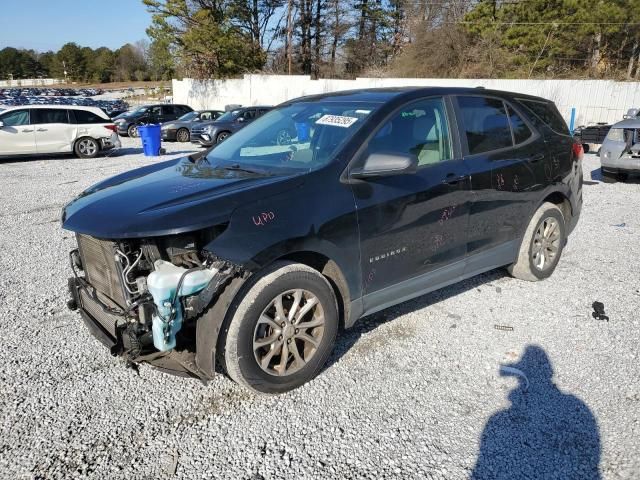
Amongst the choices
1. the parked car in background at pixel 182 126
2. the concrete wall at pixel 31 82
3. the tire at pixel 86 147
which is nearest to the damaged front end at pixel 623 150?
the tire at pixel 86 147

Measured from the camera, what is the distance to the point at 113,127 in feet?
50.0

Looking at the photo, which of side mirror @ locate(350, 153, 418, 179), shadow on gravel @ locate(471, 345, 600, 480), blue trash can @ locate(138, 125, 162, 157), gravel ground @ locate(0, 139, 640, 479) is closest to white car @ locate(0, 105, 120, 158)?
blue trash can @ locate(138, 125, 162, 157)

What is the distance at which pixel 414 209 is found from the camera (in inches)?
135

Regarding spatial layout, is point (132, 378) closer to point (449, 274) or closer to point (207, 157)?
point (207, 157)

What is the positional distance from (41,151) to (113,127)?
84.4 inches

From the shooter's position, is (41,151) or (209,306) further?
(41,151)

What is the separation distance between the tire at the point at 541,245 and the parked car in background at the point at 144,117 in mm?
19682

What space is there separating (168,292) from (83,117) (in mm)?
14343

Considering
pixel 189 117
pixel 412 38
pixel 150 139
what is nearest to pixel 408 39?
pixel 412 38

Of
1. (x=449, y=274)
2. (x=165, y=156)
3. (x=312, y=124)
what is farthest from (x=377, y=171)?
(x=165, y=156)

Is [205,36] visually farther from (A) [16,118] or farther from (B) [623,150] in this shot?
(B) [623,150]

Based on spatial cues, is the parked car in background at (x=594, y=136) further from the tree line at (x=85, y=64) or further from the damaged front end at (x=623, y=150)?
the tree line at (x=85, y=64)

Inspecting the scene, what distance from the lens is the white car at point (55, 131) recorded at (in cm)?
1383

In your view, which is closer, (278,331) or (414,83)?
(278,331)
